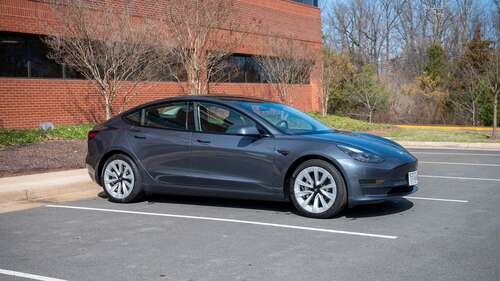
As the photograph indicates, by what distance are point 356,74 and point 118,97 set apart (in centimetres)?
1552

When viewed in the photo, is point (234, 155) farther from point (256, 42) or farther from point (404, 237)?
point (256, 42)

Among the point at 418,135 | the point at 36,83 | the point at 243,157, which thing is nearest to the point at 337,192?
the point at 243,157

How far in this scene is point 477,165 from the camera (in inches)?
491

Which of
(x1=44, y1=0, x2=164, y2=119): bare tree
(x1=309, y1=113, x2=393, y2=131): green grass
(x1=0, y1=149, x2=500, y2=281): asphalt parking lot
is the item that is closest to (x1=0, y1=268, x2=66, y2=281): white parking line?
(x1=0, y1=149, x2=500, y2=281): asphalt parking lot

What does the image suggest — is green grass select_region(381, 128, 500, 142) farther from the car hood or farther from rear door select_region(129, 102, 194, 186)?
rear door select_region(129, 102, 194, 186)

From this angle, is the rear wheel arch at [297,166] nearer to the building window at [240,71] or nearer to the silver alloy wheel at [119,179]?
the silver alloy wheel at [119,179]

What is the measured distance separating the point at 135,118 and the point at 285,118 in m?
2.21

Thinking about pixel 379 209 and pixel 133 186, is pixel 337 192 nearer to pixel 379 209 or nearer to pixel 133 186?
pixel 379 209

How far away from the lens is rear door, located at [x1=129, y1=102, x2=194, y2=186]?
7.93m

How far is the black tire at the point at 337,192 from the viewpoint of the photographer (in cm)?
690

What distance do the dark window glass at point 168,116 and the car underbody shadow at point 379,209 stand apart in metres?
2.49

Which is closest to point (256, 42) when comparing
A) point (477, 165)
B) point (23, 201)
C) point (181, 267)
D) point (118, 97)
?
point (118, 97)

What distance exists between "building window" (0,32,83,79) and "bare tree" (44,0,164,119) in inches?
42.1

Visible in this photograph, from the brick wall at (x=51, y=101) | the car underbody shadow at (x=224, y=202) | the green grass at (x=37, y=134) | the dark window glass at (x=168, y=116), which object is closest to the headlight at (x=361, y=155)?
the car underbody shadow at (x=224, y=202)
